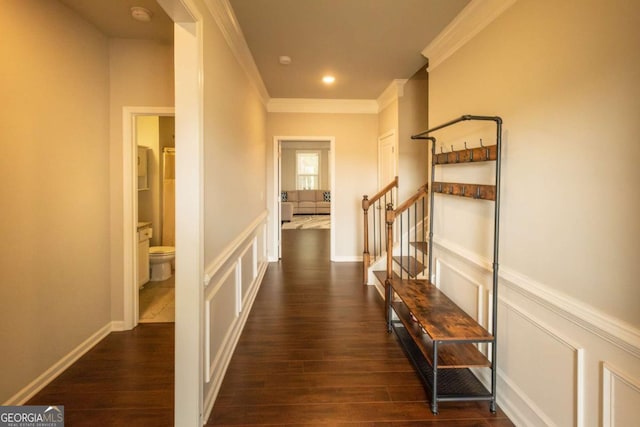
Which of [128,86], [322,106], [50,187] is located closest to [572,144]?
[50,187]

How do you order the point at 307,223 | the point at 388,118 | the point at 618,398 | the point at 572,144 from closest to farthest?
the point at 618,398 → the point at 572,144 → the point at 388,118 → the point at 307,223

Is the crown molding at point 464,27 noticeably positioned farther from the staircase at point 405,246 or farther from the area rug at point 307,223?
the area rug at point 307,223

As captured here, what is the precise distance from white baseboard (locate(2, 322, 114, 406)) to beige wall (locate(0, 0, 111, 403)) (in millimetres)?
37

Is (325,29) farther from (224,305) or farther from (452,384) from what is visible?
(452,384)

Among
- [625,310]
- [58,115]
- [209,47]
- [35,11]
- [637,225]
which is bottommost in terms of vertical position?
[625,310]

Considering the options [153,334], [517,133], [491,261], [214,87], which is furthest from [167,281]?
[517,133]

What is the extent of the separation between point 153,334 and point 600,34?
3.57m

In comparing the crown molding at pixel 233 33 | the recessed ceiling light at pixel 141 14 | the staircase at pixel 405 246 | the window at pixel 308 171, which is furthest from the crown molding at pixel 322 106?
the window at pixel 308 171

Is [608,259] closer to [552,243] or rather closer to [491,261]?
[552,243]

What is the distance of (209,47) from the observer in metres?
2.11

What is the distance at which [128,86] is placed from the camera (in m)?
3.02

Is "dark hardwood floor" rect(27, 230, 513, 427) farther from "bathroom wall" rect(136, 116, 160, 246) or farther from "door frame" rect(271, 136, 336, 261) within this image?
"door frame" rect(271, 136, 336, 261)

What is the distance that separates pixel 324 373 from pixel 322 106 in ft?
13.9

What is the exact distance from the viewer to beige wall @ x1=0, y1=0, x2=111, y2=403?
6.70 feet
